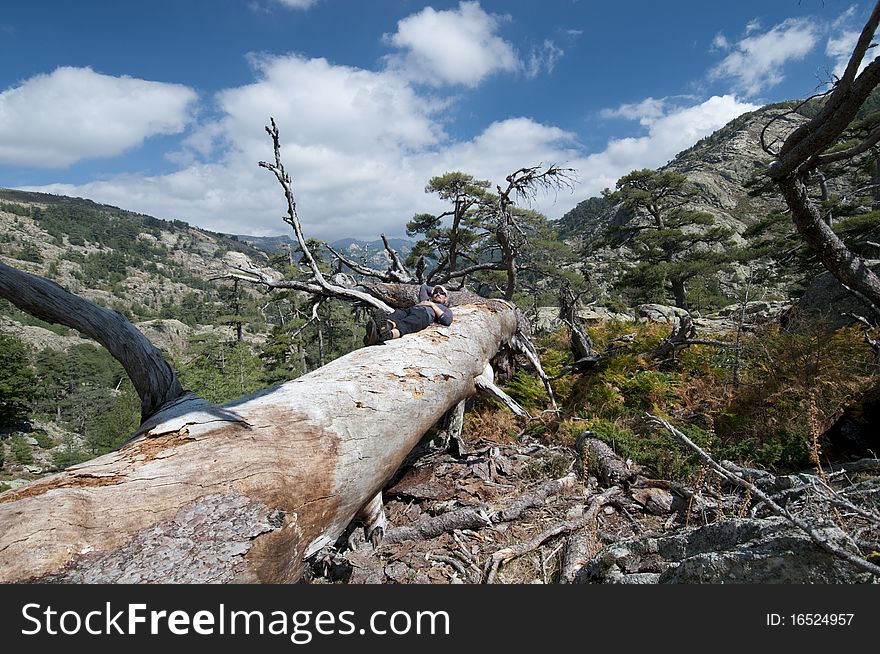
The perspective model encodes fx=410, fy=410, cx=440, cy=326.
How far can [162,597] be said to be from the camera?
1.79m

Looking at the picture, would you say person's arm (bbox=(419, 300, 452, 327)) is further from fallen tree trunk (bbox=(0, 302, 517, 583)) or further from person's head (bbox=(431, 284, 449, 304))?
fallen tree trunk (bbox=(0, 302, 517, 583))

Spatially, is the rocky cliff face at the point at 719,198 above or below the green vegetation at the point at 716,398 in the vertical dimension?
above

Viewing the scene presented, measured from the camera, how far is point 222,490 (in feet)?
7.04

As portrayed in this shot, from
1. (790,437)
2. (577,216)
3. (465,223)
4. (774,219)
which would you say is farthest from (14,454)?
(577,216)

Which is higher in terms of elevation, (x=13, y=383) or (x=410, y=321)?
(x=13, y=383)

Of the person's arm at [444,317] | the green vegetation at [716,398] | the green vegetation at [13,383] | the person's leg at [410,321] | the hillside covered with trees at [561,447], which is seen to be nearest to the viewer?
the hillside covered with trees at [561,447]

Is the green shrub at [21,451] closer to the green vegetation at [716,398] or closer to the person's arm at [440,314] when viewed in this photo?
the green vegetation at [716,398]

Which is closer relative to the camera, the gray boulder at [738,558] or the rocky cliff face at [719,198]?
the gray boulder at [738,558]

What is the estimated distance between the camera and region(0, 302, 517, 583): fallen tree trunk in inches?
68.1

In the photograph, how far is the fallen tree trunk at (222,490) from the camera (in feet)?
5.67

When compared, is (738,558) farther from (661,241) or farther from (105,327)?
(661,241)

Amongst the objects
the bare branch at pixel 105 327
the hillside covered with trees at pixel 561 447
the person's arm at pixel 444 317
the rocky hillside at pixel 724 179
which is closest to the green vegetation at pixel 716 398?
the hillside covered with trees at pixel 561 447

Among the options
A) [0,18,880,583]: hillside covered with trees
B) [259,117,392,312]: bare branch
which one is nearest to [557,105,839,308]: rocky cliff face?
[0,18,880,583]: hillside covered with trees

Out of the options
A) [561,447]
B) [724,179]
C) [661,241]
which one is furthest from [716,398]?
[724,179]
